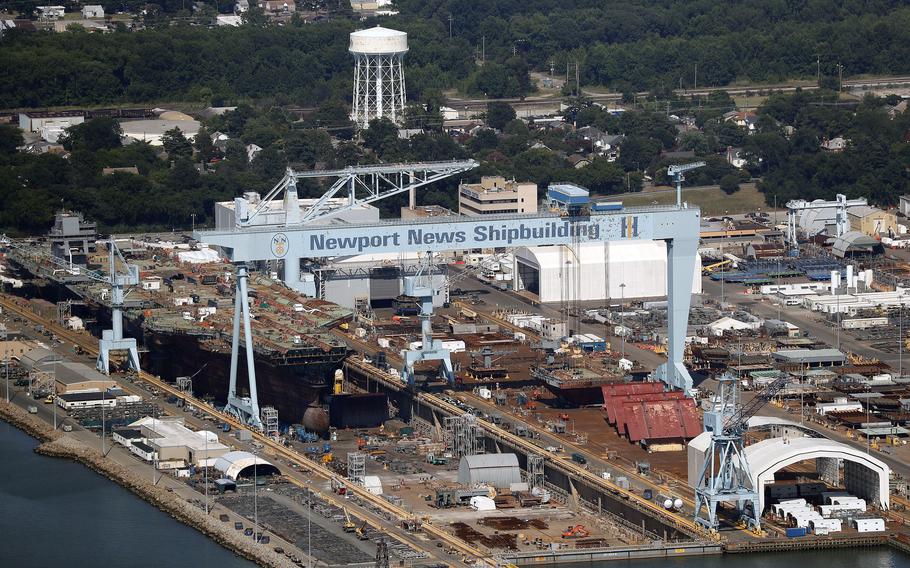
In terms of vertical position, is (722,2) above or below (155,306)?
above

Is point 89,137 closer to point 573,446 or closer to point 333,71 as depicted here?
point 333,71

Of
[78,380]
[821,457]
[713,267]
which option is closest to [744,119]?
[713,267]

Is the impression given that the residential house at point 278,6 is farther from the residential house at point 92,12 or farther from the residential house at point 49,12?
the residential house at point 49,12

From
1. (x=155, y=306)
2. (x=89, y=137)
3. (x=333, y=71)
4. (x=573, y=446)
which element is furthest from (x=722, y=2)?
(x=573, y=446)

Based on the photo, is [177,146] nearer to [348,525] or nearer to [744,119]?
[744,119]

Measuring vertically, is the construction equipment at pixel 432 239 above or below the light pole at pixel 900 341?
above

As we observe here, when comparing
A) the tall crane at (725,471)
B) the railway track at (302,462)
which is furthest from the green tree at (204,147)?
the tall crane at (725,471)

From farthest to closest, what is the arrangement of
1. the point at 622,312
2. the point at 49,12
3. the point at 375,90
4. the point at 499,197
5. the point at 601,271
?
the point at 49,12
the point at 375,90
the point at 499,197
the point at 601,271
the point at 622,312
